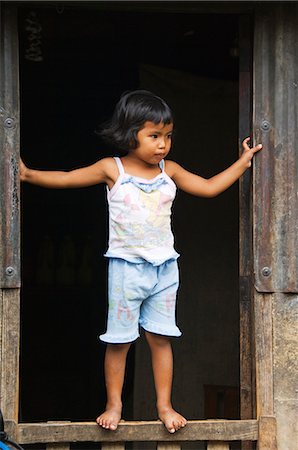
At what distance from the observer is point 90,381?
8.41 m

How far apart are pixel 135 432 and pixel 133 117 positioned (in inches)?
61.3

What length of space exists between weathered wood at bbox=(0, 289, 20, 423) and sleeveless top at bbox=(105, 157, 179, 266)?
21.4 inches

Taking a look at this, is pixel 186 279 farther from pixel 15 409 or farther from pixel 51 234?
pixel 15 409

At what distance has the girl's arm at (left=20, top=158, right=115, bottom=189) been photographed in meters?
4.79

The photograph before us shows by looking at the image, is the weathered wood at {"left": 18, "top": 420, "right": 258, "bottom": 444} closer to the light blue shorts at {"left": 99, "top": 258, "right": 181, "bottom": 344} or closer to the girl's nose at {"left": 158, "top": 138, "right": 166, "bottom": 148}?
the light blue shorts at {"left": 99, "top": 258, "right": 181, "bottom": 344}

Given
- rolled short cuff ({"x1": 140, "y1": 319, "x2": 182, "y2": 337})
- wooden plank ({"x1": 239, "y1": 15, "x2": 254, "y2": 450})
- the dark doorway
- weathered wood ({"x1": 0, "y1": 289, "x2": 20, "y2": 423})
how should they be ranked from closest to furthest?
weathered wood ({"x1": 0, "y1": 289, "x2": 20, "y2": 423})
rolled short cuff ({"x1": 140, "y1": 319, "x2": 182, "y2": 337})
wooden plank ({"x1": 239, "y1": 15, "x2": 254, "y2": 450})
the dark doorway

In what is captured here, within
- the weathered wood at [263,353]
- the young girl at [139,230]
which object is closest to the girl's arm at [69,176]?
the young girl at [139,230]

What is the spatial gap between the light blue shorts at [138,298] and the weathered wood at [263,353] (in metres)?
0.41

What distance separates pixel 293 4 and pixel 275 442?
7.19ft

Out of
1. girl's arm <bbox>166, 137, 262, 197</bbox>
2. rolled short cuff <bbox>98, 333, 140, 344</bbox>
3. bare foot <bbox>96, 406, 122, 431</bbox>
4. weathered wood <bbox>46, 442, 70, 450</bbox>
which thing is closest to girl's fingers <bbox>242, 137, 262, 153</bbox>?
girl's arm <bbox>166, 137, 262, 197</bbox>

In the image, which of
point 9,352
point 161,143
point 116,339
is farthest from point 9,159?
point 116,339

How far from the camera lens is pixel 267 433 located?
4.74 metres

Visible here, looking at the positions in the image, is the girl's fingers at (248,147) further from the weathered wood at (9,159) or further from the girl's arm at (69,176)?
the weathered wood at (9,159)

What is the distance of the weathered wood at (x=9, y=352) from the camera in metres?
4.63
